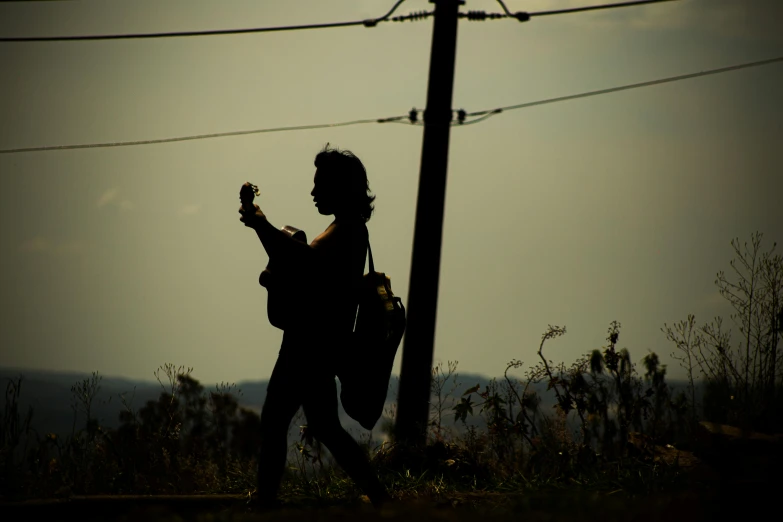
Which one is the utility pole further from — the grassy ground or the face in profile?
the face in profile

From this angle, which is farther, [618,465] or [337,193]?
[618,465]

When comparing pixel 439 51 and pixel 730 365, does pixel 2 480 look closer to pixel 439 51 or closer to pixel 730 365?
pixel 439 51

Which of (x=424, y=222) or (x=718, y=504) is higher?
(x=424, y=222)

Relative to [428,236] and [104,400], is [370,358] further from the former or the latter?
[104,400]

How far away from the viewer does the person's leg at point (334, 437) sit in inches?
173

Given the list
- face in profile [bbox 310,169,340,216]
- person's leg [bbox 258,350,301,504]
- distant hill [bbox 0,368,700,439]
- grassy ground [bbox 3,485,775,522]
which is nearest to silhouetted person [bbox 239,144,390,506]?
person's leg [bbox 258,350,301,504]

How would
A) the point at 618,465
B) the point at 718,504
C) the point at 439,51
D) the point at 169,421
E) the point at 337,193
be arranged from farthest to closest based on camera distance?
1. the point at 439,51
2. the point at 169,421
3. the point at 618,465
4. the point at 337,193
5. the point at 718,504

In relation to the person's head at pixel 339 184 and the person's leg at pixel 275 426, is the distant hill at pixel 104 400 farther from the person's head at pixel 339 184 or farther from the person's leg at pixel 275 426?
the person's head at pixel 339 184

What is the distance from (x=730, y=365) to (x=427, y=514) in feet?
12.3

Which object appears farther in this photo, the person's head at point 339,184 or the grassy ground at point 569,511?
the person's head at point 339,184

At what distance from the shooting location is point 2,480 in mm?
5379

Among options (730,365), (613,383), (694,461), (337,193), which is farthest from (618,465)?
(337,193)

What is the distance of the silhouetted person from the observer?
171 inches

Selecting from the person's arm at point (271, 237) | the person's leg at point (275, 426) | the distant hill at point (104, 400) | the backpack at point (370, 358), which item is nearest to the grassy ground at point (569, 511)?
the person's leg at point (275, 426)
